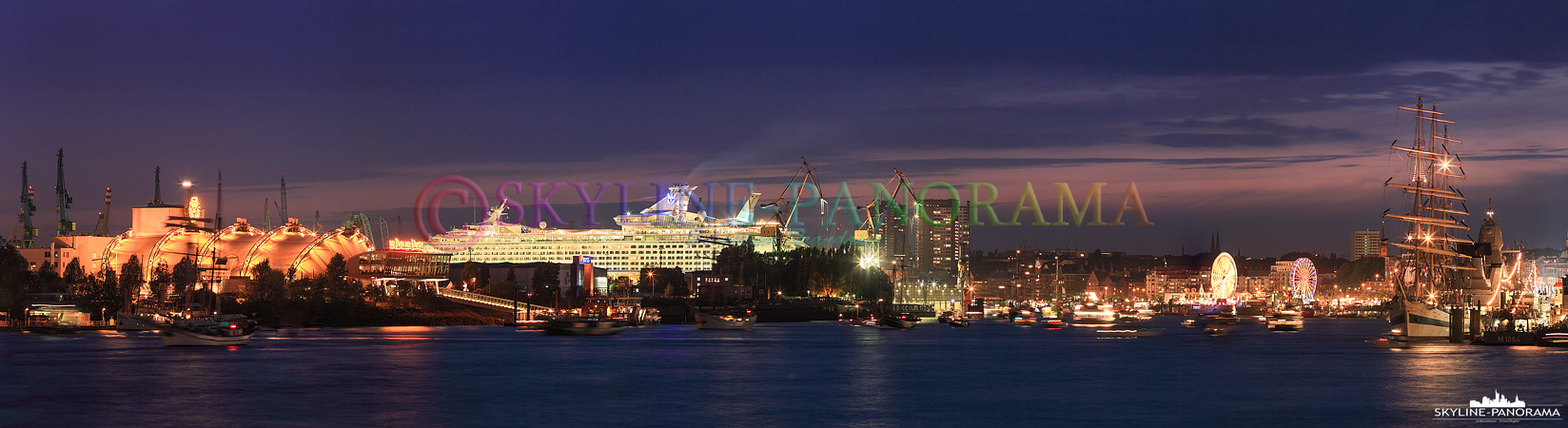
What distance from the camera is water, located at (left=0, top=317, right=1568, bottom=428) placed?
135ft

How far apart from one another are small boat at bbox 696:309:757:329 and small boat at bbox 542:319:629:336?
2143cm

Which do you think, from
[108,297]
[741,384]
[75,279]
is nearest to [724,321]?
[108,297]

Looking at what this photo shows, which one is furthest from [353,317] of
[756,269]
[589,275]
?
[756,269]

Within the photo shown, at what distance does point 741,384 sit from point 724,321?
8223cm

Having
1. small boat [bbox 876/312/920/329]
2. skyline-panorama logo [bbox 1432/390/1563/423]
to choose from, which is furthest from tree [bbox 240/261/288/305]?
skyline-panorama logo [bbox 1432/390/1563/423]

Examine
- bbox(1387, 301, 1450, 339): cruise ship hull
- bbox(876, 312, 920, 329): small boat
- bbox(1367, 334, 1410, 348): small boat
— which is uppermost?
bbox(1387, 301, 1450, 339): cruise ship hull

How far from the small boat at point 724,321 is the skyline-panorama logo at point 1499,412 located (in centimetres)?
9364

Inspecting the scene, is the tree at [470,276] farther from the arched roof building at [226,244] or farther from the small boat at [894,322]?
the small boat at [894,322]

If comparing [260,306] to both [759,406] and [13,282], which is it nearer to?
[13,282]

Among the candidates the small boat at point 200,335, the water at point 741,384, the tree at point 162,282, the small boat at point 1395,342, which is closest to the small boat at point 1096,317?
the small boat at point 1395,342

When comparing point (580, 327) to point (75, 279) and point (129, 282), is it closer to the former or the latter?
point (129, 282)

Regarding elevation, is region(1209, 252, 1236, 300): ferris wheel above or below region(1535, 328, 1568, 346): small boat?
above

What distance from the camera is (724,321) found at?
136250mm

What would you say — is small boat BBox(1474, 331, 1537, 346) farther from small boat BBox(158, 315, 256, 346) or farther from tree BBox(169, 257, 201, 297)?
tree BBox(169, 257, 201, 297)
